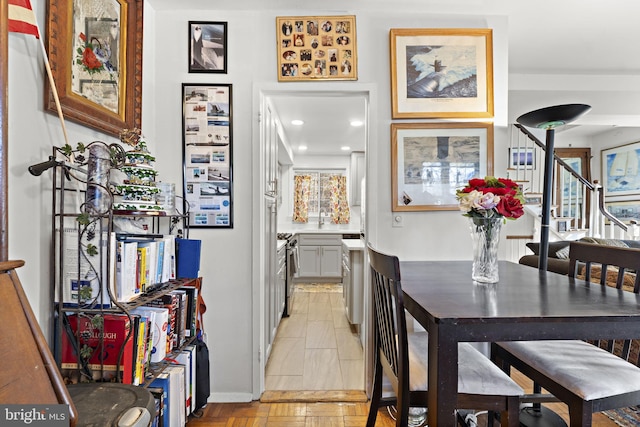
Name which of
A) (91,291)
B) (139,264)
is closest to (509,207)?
(139,264)

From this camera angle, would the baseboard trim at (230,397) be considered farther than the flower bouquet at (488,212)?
Yes

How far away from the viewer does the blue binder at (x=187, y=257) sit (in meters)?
1.82

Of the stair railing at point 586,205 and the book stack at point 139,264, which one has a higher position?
the stair railing at point 586,205

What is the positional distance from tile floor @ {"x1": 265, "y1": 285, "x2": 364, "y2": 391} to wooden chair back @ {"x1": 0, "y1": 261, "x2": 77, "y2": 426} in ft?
5.36

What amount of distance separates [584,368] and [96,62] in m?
2.48

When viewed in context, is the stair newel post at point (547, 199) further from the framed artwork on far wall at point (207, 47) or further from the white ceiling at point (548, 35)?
the framed artwork on far wall at point (207, 47)

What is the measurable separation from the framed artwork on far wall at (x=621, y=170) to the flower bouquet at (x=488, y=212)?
17.5 feet

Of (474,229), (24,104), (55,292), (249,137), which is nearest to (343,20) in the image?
(249,137)

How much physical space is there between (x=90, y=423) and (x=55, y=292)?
1.92 feet

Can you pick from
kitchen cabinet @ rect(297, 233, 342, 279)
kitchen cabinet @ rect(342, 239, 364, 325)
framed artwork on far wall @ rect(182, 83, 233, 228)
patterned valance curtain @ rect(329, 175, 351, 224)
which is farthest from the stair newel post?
patterned valance curtain @ rect(329, 175, 351, 224)

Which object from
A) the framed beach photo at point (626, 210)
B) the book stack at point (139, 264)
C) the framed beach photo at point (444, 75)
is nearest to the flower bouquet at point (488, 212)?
the framed beach photo at point (444, 75)

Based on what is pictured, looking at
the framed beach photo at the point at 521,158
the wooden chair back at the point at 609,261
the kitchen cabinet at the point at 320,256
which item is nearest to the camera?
the wooden chair back at the point at 609,261

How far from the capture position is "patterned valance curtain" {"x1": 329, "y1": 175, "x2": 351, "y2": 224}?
6.01 m

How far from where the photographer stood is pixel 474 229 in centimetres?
150
